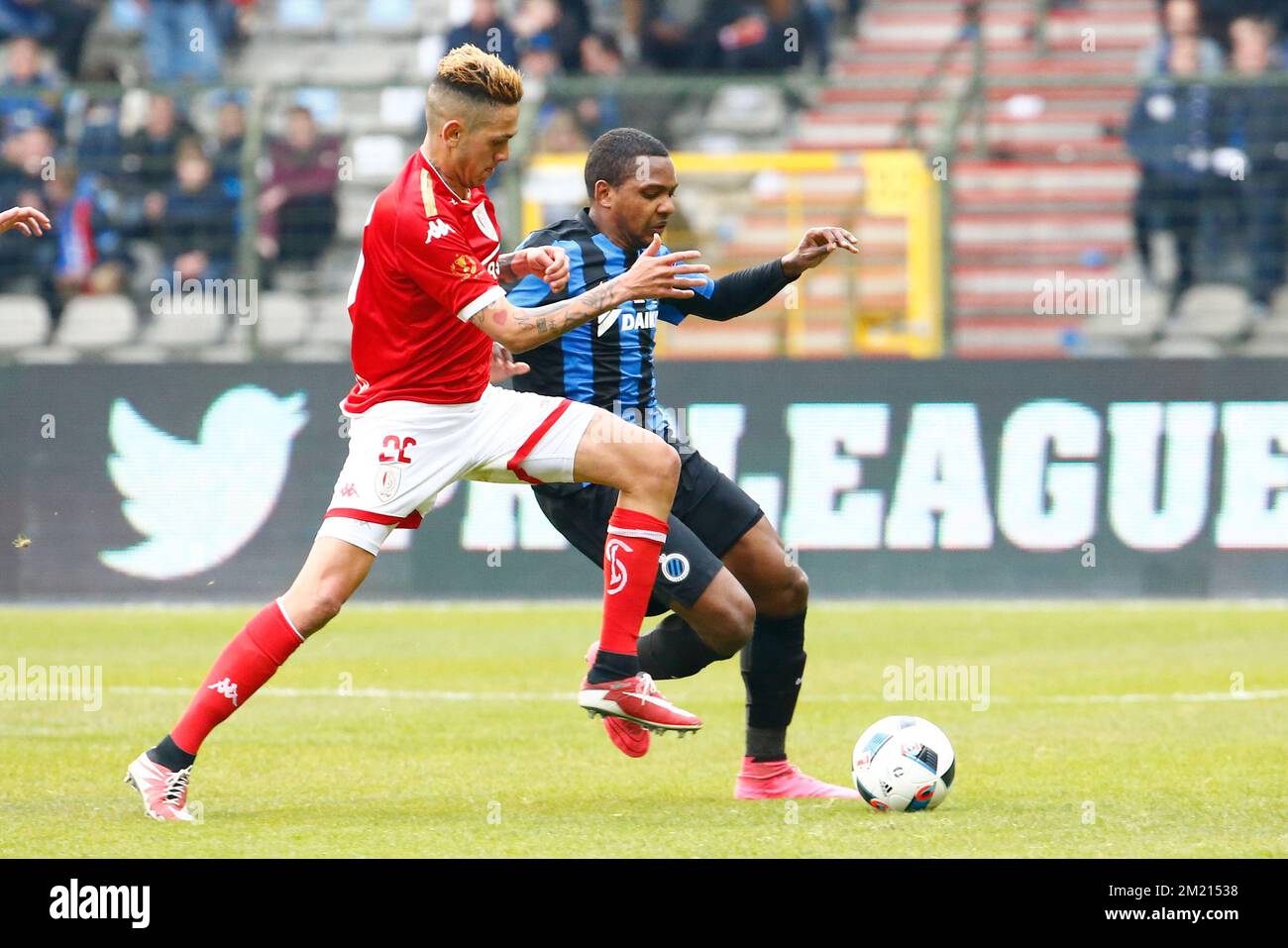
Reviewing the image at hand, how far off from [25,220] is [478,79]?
5.79ft

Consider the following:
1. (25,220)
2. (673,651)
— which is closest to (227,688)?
(673,651)

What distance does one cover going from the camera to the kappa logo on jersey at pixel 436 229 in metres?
6.43

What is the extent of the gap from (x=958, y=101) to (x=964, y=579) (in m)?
3.96

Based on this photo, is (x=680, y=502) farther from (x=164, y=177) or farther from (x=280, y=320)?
(x=164, y=177)

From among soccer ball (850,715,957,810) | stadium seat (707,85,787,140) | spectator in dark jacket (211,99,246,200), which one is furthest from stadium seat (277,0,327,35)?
soccer ball (850,715,957,810)

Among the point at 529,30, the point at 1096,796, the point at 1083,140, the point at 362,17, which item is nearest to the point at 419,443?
the point at 1096,796

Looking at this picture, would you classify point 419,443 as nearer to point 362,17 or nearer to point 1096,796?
point 1096,796

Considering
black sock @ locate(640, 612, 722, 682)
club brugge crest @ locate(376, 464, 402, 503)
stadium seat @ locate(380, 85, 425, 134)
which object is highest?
stadium seat @ locate(380, 85, 425, 134)

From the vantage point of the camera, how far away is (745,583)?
7191 millimetres

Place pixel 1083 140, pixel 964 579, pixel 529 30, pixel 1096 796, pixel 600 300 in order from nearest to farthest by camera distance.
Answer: pixel 600 300
pixel 1096 796
pixel 964 579
pixel 1083 140
pixel 529 30

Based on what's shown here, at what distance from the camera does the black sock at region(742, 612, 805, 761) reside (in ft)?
23.6

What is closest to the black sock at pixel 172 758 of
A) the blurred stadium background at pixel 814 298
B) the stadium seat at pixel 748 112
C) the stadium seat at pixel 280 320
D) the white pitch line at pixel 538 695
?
the white pitch line at pixel 538 695

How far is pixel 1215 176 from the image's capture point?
15469 mm

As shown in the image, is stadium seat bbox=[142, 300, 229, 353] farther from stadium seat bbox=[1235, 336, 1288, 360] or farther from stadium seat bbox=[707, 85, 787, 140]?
stadium seat bbox=[1235, 336, 1288, 360]
